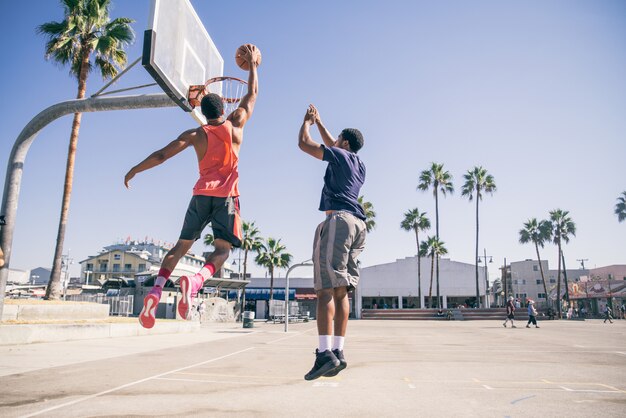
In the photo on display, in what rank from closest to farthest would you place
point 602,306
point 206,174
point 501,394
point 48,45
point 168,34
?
point 206,174, point 168,34, point 501,394, point 48,45, point 602,306

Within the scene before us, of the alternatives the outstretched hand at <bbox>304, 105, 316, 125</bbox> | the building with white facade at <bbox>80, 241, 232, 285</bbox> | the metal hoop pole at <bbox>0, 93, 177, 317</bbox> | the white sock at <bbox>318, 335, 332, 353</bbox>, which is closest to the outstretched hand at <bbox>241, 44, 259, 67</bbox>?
the outstretched hand at <bbox>304, 105, 316, 125</bbox>

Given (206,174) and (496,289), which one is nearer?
(206,174)

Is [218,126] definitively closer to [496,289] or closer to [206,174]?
[206,174]

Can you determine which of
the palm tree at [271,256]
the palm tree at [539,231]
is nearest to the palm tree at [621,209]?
the palm tree at [539,231]

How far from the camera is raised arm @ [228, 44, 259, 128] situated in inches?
157

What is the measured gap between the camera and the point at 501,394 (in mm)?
7613

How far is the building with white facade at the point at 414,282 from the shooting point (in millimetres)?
71062

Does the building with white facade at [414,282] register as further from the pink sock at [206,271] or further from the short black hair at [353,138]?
the pink sock at [206,271]

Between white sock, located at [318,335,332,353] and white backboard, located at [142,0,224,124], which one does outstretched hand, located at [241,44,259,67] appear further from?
white sock, located at [318,335,332,353]

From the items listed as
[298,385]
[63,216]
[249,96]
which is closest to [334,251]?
[249,96]

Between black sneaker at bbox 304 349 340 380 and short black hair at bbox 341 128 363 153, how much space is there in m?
2.22

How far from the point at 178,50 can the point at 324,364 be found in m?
4.76

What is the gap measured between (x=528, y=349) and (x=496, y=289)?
121090 millimetres

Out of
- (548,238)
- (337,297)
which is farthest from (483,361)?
(548,238)
